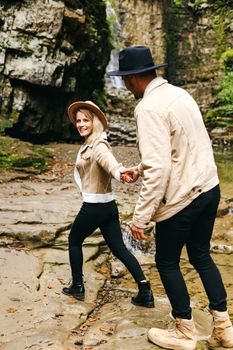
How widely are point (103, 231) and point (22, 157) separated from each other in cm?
810

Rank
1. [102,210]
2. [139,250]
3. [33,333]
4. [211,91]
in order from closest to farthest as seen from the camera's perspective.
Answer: [33,333]
[102,210]
[139,250]
[211,91]

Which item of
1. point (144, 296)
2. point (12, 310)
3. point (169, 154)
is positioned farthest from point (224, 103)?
point (169, 154)

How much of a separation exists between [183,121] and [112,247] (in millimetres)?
1689

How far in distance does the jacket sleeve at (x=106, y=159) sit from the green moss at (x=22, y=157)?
757cm

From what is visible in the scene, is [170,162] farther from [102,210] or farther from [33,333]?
[33,333]

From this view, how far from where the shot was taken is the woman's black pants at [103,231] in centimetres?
406

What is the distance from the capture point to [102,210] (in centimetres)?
406

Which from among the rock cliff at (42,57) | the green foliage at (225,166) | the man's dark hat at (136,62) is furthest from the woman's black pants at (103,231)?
the rock cliff at (42,57)

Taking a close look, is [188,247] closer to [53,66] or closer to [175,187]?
[175,187]

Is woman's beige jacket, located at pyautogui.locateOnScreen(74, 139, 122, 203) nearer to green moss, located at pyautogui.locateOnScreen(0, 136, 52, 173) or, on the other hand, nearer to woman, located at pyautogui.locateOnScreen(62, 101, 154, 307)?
woman, located at pyautogui.locateOnScreen(62, 101, 154, 307)

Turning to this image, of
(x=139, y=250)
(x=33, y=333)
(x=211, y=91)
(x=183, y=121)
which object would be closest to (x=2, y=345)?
(x=33, y=333)

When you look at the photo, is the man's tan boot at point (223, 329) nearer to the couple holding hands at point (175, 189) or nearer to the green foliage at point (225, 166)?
the couple holding hands at point (175, 189)

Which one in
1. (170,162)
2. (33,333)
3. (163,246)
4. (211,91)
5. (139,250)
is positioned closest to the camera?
(170,162)

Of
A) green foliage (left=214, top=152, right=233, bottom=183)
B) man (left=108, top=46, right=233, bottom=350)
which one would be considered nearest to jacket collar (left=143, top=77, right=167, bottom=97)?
man (left=108, top=46, right=233, bottom=350)
